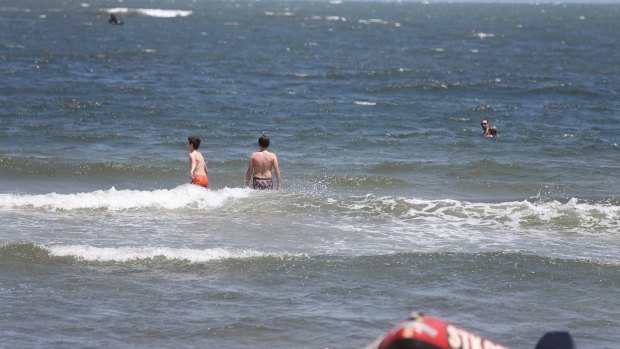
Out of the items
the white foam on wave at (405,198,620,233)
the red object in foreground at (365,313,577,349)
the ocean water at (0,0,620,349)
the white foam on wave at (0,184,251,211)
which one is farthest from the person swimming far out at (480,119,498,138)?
the red object in foreground at (365,313,577,349)

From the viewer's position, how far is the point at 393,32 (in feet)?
257

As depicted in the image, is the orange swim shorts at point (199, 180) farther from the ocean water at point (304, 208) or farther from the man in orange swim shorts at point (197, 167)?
the ocean water at point (304, 208)

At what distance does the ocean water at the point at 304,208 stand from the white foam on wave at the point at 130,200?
50mm

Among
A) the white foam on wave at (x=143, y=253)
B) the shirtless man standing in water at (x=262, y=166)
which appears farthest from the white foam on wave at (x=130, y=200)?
the white foam on wave at (x=143, y=253)

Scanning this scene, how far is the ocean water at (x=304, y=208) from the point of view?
10.0m

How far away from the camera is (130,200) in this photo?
51.7ft

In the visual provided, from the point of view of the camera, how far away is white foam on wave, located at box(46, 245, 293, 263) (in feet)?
39.5

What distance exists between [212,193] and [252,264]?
438 centimetres

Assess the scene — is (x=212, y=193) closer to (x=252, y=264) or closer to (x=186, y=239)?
(x=186, y=239)

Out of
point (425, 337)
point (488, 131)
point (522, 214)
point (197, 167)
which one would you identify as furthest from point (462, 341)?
point (488, 131)

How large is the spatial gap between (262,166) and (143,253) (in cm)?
376

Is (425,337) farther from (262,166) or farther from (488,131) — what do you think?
(488,131)

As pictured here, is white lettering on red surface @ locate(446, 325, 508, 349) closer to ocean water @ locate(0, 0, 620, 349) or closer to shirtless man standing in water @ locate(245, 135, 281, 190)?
ocean water @ locate(0, 0, 620, 349)

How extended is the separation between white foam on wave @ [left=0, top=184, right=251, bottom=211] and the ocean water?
5 centimetres
